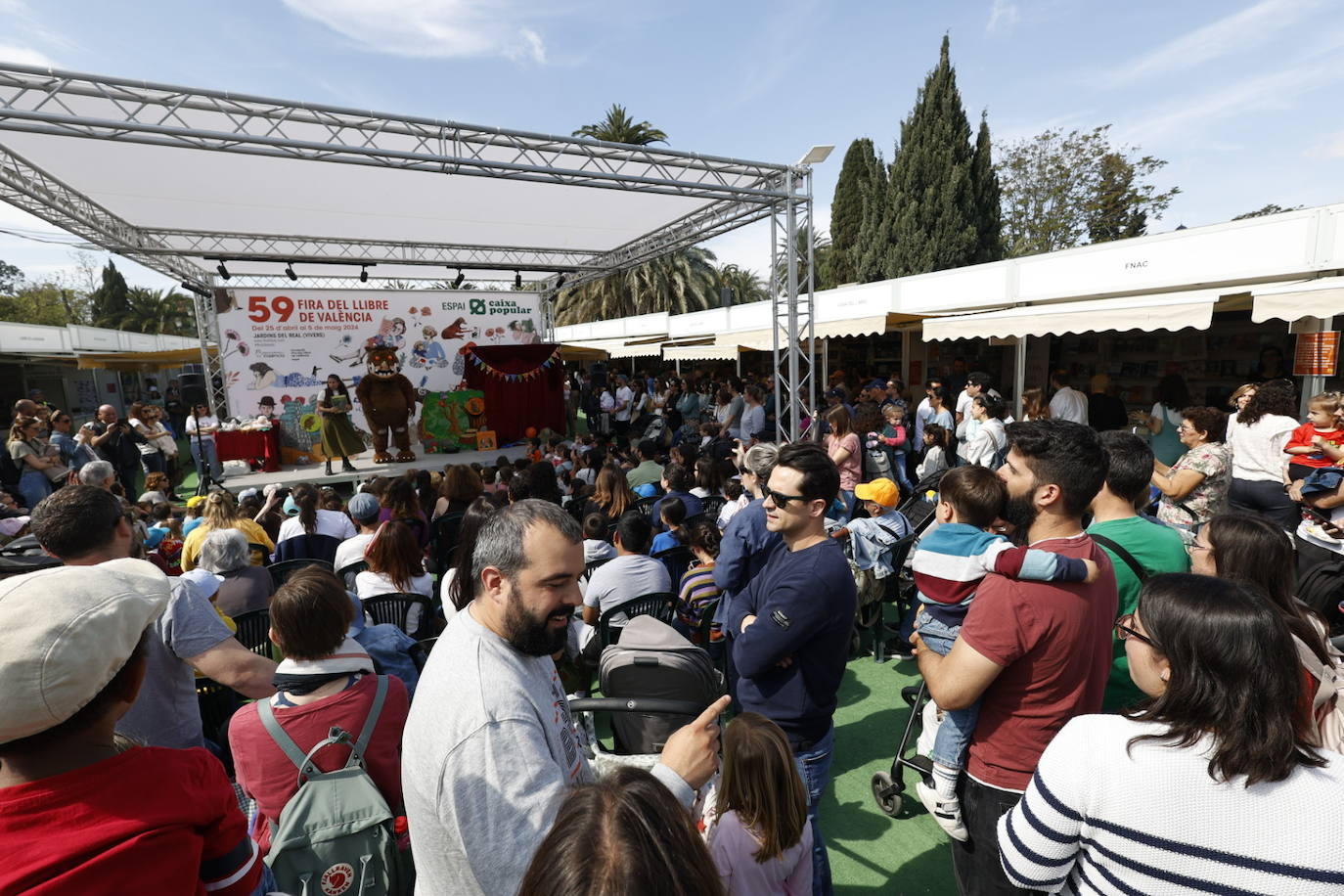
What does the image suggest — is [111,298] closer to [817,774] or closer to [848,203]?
[848,203]

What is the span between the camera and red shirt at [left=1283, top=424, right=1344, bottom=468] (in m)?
3.94

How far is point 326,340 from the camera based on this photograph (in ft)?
43.5

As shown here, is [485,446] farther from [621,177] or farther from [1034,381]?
[1034,381]

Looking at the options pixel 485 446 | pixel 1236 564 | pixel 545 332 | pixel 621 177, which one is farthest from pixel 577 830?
pixel 545 332

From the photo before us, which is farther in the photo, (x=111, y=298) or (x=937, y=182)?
(x=111, y=298)

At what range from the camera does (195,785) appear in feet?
3.54

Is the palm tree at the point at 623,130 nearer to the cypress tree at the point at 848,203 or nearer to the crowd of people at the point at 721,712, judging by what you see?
the cypress tree at the point at 848,203

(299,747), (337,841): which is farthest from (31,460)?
(337,841)

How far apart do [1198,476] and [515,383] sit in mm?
12089

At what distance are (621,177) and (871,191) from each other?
90.5ft

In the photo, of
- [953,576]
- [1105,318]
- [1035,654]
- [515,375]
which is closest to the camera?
[1035,654]

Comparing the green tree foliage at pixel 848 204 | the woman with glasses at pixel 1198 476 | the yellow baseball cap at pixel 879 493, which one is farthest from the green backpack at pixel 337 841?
the green tree foliage at pixel 848 204

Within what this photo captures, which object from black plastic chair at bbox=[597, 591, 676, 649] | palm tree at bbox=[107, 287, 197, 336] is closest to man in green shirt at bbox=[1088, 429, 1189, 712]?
black plastic chair at bbox=[597, 591, 676, 649]

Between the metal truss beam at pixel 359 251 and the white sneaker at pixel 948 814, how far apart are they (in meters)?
13.1
